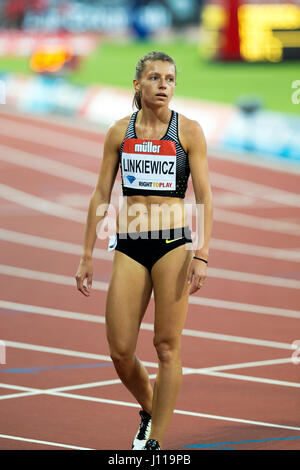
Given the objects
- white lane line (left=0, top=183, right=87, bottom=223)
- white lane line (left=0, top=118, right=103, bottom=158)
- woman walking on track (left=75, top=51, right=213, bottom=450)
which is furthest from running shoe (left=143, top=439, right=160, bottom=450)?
white lane line (left=0, top=118, right=103, bottom=158)

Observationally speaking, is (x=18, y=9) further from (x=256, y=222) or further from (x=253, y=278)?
(x=253, y=278)

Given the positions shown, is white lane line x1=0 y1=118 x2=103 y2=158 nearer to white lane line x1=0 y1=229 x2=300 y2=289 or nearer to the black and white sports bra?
white lane line x1=0 y1=229 x2=300 y2=289

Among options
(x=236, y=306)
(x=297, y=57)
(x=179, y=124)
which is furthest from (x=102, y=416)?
(x=297, y=57)

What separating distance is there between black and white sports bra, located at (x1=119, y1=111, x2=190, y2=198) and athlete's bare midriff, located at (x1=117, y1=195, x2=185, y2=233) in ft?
0.10

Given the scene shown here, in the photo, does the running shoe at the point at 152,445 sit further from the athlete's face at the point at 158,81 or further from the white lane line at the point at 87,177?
the white lane line at the point at 87,177

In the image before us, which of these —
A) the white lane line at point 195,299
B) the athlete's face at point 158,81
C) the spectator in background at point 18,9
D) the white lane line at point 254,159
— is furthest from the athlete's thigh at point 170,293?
the spectator in background at point 18,9

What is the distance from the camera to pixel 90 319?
843cm

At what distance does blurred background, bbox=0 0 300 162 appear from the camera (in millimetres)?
18453

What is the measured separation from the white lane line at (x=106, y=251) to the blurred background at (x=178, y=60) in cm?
561

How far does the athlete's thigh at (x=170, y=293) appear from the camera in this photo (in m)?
5.24

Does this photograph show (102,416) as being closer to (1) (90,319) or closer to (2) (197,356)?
(2) (197,356)

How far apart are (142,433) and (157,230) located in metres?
1.12

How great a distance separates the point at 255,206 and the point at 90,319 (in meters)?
5.69
